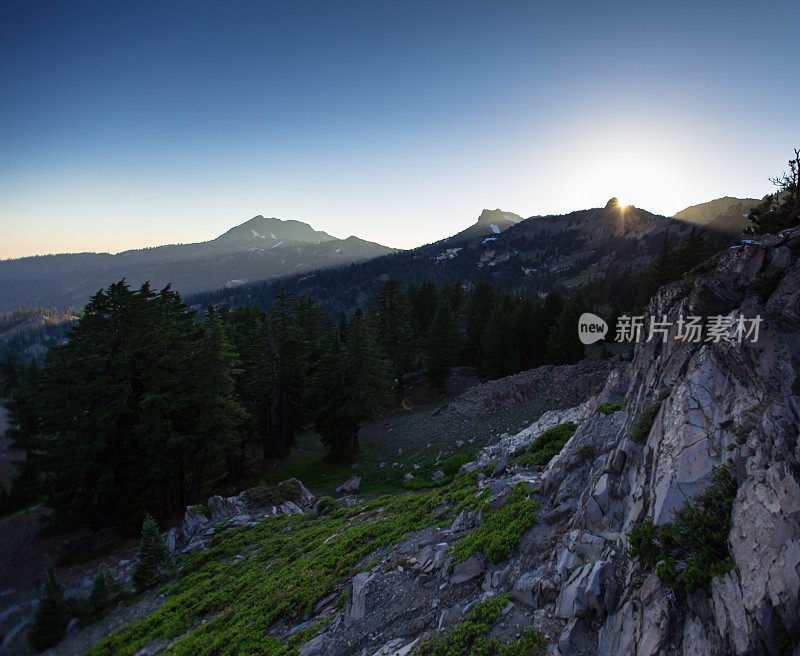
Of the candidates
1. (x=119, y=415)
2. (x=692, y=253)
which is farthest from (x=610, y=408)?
(x=692, y=253)

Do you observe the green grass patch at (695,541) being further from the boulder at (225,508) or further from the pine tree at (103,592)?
the boulder at (225,508)

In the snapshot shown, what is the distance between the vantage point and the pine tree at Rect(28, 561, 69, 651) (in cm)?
1413

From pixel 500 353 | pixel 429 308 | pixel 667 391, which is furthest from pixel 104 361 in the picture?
pixel 429 308

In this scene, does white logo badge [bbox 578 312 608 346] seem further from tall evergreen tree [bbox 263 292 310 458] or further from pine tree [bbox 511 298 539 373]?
tall evergreen tree [bbox 263 292 310 458]

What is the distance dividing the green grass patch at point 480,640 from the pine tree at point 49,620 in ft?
51.2

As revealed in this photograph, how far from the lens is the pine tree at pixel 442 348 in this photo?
46188 millimetres

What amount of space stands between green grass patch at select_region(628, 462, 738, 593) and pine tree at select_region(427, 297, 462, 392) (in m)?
39.6

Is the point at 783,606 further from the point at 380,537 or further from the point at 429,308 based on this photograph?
the point at 429,308

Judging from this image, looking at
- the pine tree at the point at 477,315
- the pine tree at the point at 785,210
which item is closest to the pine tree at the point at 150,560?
the pine tree at the point at 785,210

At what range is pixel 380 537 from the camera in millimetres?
12422

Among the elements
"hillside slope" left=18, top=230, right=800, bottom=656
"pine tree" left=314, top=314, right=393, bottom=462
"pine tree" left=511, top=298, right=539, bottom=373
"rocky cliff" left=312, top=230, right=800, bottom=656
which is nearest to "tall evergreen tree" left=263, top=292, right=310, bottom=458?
"pine tree" left=314, top=314, right=393, bottom=462

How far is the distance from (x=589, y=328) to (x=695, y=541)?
1682 inches

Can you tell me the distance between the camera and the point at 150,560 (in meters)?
16.2

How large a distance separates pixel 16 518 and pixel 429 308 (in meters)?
53.7
